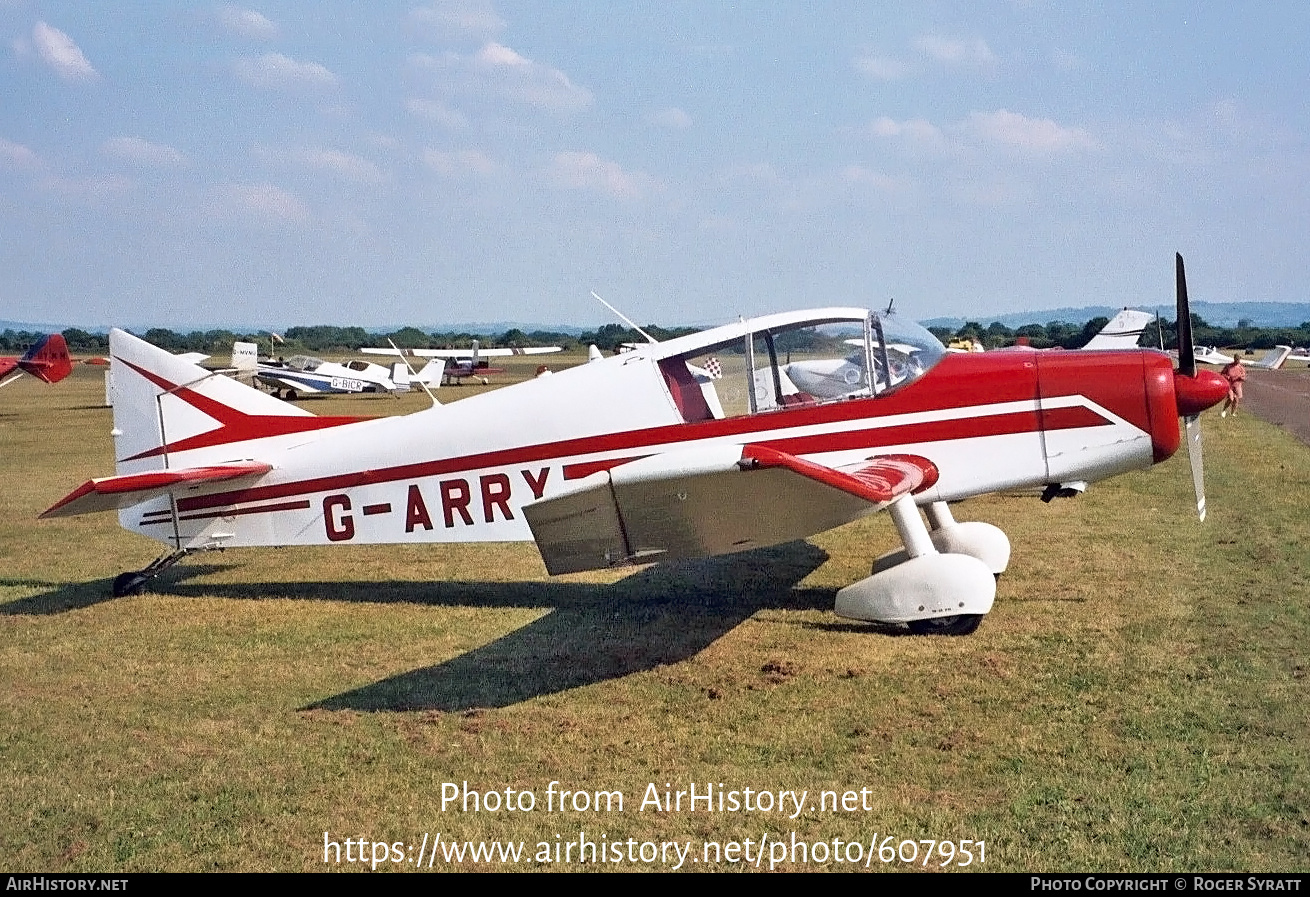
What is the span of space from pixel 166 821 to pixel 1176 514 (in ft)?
30.9

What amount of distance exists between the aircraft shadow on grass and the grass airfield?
0.03 metres

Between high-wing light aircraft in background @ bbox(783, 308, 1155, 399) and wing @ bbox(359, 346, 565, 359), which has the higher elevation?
wing @ bbox(359, 346, 565, 359)

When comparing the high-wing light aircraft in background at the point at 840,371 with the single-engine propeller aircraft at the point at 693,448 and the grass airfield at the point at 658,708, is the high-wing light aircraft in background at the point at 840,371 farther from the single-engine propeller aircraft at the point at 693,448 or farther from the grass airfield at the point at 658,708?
the grass airfield at the point at 658,708

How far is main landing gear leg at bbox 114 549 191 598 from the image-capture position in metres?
8.20

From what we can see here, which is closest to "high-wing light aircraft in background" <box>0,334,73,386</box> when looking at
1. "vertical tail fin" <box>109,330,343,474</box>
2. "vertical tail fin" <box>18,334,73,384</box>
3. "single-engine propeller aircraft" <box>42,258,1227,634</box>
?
"vertical tail fin" <box>18,334,73,384</box>

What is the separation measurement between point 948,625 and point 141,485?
539 centimetres

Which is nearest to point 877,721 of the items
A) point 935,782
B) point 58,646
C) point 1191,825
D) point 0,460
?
point 935,782

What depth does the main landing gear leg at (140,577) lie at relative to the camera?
26.9 ft

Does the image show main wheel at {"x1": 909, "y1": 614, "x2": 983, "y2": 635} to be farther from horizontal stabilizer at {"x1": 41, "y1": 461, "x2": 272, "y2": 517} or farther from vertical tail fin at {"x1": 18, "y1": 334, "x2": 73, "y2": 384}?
vertical tail fin at {"x1": 18, "y1": 334, "x2": 73, "y2": 384}

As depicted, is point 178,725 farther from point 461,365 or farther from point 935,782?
point 461,365

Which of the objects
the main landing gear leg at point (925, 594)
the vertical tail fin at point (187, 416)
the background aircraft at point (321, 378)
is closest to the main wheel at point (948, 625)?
the main landing gear leg at point (925, 594)

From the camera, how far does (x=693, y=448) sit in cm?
676

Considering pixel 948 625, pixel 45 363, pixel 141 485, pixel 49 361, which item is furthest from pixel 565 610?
pixel 49 361

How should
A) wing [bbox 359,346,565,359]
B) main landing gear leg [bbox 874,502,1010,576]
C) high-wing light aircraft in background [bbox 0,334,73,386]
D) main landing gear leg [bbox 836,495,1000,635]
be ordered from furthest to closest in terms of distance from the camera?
1. wing [bbox 359,346,565,359]
2. high-wing light aircraft in background [bbox 0,334,73,386]
3. main landing gear leg [bbox 874,502,1010,576]
4. main landing gear leg [bbox 836,495,1000,635]
